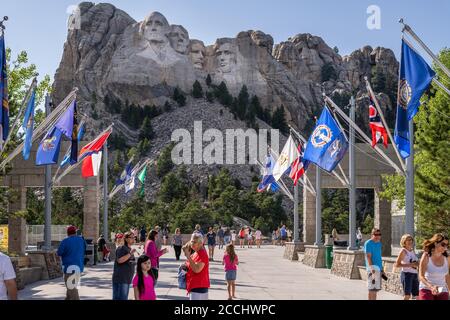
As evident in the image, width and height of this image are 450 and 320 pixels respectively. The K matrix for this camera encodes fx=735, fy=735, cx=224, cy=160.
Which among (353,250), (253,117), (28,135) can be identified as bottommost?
(353,250)

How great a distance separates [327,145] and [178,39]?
456ft

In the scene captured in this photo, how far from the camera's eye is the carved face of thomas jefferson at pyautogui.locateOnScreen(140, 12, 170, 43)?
15362cm

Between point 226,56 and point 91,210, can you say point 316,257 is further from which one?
point 226,56

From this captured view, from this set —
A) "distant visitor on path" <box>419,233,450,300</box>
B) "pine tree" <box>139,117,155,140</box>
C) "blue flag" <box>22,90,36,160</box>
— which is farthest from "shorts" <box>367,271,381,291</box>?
"pine tree" <box>139,117,155,140</box>

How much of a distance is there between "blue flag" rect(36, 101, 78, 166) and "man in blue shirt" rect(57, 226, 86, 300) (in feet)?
20.4

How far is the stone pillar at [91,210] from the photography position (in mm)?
35688

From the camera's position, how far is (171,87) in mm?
149750

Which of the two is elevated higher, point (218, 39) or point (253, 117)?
point (218, 39)

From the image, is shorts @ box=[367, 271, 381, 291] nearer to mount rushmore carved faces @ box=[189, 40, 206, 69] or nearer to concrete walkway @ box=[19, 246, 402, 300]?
concrete walkway @ box=[19, 246, 402, 300]

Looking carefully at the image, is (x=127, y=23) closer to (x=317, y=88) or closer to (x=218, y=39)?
(x=218, y=39)

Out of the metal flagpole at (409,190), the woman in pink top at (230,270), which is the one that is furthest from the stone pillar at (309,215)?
the woman in pink top at (230,270)
